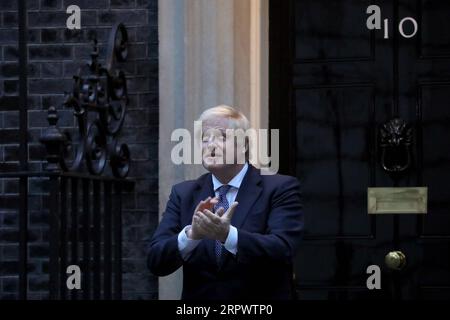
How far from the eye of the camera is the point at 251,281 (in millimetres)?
5293

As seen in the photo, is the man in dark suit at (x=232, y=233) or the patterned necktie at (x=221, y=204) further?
the patterned necktie at (x=221, y=204)

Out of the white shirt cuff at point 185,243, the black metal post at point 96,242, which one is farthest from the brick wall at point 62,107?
the white shirt cuff at point 185,243

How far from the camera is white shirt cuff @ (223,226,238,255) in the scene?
5.16m

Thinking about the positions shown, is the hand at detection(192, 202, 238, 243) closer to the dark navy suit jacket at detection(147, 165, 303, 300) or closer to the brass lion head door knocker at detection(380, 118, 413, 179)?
the dark navy suit jacket at detection(147, 165, 303, 300)

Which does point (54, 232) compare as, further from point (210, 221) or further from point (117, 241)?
point (210, 221)

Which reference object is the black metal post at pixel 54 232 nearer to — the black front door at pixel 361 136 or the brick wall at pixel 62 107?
the brick wall at pixel 62 107

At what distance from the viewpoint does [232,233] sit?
5.17 meters

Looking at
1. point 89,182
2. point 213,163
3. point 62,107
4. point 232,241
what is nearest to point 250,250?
point 232,241

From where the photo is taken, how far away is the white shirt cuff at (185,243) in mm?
5207

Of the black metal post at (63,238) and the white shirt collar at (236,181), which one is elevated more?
the white shirt collar at (236,181)

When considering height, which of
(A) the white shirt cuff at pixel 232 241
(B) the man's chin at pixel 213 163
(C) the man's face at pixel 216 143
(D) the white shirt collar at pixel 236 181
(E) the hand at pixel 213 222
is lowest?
(A) the white shirt cuff at pixel 232 241

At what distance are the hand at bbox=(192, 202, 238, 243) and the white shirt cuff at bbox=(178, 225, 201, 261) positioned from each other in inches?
4.5

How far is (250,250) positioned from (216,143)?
0.49 metres
